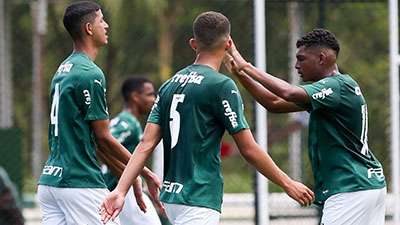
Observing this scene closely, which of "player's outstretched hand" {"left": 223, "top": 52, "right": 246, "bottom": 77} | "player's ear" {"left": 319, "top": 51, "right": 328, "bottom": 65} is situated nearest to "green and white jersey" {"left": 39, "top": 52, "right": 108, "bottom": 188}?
"player's outstretched hand" {"left": 223, "top": 52, "right": 246, "bottom": 77}

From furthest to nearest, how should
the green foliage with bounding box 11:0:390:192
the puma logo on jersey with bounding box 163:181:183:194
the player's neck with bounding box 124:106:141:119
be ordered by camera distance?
the green foliage with bounding box 11:0:390:192 < the player's neck with bounding box 124:106:141:119 < the puma logo on jersey with bounding box 163:181:183:194

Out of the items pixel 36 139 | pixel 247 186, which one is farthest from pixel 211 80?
pixel 247 186

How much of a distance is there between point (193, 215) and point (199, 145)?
461 millimetres

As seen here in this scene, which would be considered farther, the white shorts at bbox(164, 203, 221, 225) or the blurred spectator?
the blurred spectator

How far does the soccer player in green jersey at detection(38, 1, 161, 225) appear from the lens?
28.9 feet

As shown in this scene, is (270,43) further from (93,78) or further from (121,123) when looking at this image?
(93,78)

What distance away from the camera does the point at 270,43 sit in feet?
51.4

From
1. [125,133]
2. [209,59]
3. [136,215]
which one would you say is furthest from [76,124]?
[125,133]

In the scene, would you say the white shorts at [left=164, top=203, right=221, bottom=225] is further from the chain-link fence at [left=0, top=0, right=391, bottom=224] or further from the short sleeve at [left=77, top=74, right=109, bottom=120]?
the chain-link fence at [left=0, top=0, right=391, bottom=224]

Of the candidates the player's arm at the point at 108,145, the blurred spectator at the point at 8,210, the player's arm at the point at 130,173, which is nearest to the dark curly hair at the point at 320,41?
the player's arm at the point at 130,173

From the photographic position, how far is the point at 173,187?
27.0 feet

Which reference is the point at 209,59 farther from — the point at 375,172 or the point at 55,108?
the point at 375,172

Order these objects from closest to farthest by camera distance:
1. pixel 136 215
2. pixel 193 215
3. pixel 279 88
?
pixel 193 215
pixel 279 88
pixel 136 215

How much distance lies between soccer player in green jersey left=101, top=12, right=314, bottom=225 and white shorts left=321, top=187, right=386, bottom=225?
2.45 feet
